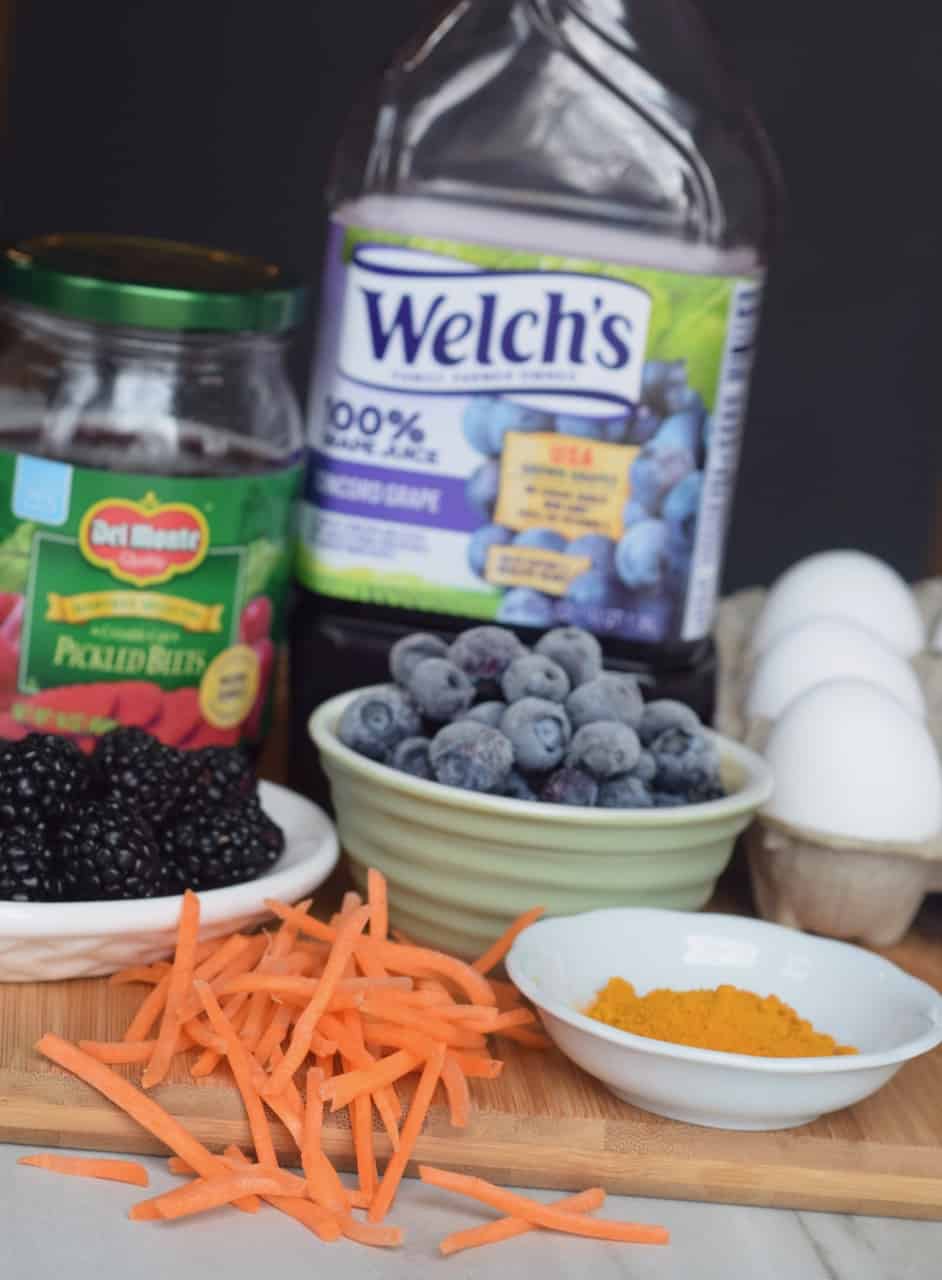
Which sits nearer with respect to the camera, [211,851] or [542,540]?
[211,851]

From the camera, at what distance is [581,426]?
1322 millimetres

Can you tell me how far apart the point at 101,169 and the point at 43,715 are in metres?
1.21

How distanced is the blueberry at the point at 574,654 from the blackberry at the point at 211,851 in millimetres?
210

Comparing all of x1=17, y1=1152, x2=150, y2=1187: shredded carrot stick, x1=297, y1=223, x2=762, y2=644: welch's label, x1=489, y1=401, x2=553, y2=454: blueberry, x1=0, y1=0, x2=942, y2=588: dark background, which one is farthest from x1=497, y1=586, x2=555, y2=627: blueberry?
x1=0, y1=0, x2=942, y2=588: dark background

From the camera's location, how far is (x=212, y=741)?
1.32 m

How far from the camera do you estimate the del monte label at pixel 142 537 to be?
123cm

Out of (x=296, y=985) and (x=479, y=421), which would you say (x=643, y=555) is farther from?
(x=296, y=985)

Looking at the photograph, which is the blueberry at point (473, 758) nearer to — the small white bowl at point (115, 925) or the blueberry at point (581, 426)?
the small white bowl at point (115, 925)

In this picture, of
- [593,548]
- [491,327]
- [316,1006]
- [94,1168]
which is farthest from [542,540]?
[94,1168]

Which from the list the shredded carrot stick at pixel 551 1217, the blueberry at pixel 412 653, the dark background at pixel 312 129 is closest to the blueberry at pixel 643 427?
the blueberry at pixel 412 653

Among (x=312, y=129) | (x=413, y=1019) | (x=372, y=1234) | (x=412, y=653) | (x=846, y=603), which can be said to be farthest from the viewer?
(x=312, y=129)

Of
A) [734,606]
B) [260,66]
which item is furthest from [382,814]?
[260,66]

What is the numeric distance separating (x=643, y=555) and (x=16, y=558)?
42 centimetres

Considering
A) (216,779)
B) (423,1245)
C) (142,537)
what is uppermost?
(142,537)
